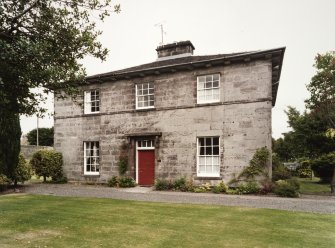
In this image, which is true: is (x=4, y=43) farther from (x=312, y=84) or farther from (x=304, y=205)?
(x=312, y=84)

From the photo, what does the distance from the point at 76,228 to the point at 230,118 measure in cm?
984

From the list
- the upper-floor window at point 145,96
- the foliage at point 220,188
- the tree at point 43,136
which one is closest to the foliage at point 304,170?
the foliage at point 220,188

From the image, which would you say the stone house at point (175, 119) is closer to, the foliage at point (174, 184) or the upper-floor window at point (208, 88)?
the upper-floor window at point (208, 88)

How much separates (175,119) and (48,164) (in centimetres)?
892

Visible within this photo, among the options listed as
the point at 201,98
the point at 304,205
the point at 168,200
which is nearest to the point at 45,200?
the point at 168,200

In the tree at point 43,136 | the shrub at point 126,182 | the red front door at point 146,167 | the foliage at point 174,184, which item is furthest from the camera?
the tree at point 43,136

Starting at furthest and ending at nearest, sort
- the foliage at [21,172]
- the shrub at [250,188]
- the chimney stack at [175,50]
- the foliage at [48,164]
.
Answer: the chimney stack at [175,50] → the foliage at [48,164] → the foliage at [21,172] → the shrub at [250,188]

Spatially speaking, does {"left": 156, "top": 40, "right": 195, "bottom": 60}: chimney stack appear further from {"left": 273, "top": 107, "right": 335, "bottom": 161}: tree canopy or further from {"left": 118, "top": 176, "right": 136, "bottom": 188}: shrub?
{"left": 273, "top": 107, "right": 335, "bottom": 161}: tree canopy

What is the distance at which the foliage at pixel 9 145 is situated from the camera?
49.7 feet

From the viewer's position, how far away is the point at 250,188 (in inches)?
553

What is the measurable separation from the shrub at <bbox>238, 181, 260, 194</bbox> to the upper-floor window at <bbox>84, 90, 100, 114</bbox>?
10.3 meters

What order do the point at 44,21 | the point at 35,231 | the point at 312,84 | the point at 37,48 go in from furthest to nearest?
the point at 312,84 → the point at 44,21 → the point at 37,48 → the point at 35,231

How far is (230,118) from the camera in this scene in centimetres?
1507

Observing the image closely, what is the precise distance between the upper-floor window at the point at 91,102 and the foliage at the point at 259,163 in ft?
33.8
